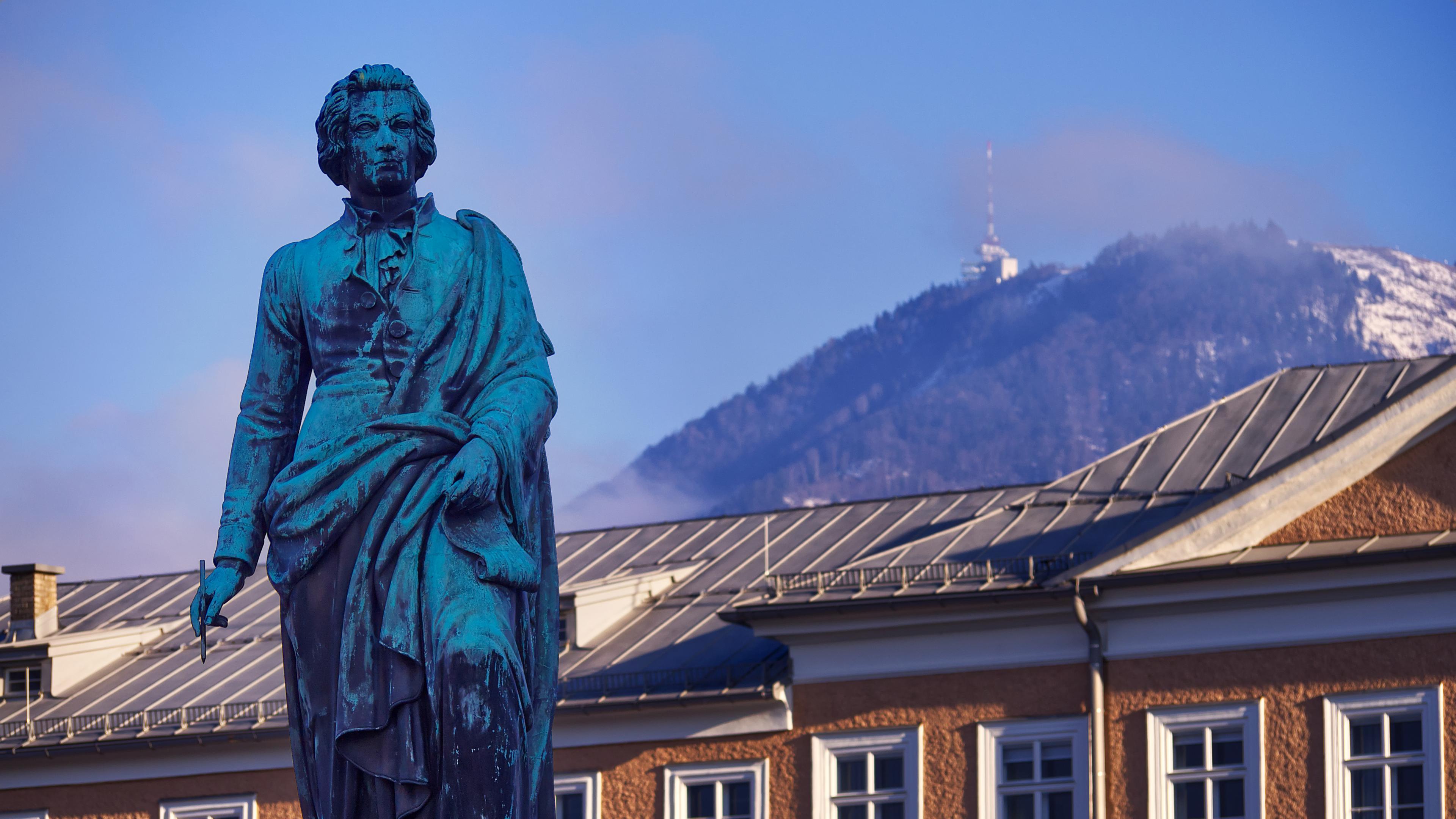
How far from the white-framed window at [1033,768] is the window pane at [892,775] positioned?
104 cm

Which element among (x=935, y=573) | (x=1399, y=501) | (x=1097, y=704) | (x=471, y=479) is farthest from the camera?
(x=935, y=573)

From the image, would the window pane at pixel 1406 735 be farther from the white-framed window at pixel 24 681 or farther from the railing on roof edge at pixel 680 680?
the white-framed window at pixel 24 681

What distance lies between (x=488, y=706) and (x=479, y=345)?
121 centimetres

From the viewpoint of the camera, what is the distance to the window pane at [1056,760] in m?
32.7

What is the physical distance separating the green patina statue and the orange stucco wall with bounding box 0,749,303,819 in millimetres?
28596

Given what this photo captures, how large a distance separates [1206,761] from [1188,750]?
1.03ft

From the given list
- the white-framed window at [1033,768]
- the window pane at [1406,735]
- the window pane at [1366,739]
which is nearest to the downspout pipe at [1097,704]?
the white-framed window at [1033,768]

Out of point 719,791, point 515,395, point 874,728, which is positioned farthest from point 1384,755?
point 515,395

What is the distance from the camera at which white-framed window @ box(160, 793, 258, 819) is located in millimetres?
36812

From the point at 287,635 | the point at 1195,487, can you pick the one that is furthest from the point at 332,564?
the point at 1195,487

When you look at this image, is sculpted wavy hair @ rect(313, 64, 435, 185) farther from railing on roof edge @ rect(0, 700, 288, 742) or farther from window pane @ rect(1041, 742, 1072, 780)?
railing on roof edge @ rect(0, 700, 288, 742)

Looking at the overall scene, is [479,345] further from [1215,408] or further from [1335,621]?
[1215,408]

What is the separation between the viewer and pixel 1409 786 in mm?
30344

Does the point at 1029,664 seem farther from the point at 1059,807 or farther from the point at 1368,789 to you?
the point at 1368,789
